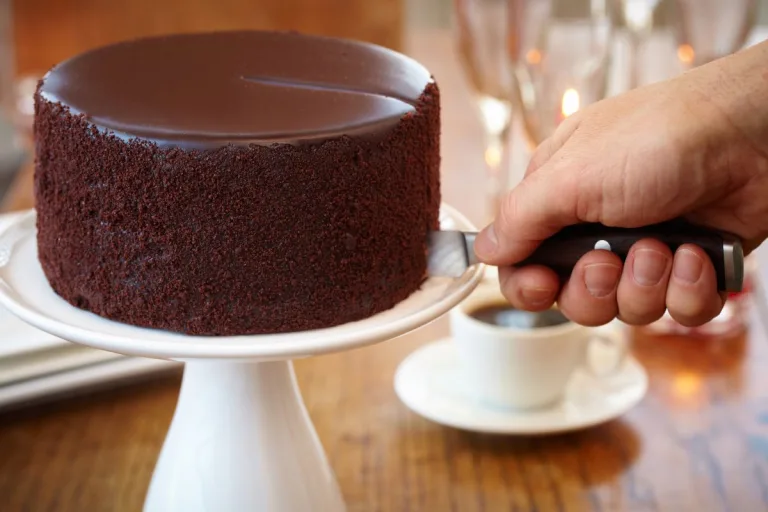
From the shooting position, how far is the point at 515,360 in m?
1.13

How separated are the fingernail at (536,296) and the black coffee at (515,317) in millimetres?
246

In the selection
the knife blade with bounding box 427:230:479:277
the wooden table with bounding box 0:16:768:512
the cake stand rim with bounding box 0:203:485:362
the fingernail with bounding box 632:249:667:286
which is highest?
the fingernail with bounding box 632:249:667:286

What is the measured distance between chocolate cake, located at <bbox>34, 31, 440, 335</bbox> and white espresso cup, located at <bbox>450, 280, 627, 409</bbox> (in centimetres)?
25

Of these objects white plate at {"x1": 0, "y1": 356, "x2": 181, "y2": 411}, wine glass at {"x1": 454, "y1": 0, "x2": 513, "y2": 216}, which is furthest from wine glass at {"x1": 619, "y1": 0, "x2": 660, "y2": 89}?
white plate at {"x1": 0, "y1": 356, "x2": 181, "y2": 411}

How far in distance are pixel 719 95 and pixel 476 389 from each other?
465mm

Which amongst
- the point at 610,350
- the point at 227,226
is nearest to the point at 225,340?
the point at 227,226

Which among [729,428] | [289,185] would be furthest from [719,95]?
[729,428]

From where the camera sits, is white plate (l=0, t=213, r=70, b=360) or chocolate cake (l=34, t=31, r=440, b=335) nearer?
chocolate cake (l=34, t=31, r=440, b=335)

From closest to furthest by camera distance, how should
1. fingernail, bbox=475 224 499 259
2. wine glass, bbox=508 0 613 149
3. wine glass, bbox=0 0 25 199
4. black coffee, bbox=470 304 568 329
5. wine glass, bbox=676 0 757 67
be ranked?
1. fingernail, bbox=475 224 499 259
2. black coffee, bbox=470 304 568 329
3. wine glass, bbox=508 0 613 149
4. wine glass, bbox=676 0 757 67
5. wine glass, bbox=0 0 25 199

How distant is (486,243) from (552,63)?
0.69 m

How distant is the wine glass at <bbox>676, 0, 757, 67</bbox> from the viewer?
5.16 ft

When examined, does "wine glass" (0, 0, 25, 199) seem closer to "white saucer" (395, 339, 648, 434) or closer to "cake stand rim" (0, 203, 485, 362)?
"white saucer" (395, 339, 648, 434)

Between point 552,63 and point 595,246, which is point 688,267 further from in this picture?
point 552,63

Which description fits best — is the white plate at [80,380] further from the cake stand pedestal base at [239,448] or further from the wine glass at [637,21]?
the wine glass at [637,21]
